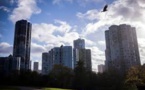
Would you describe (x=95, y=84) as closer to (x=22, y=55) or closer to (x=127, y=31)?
(x=127, y=31)

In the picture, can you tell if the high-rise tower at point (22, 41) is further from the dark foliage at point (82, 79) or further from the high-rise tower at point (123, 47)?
the dark foliage at point (82, 79)

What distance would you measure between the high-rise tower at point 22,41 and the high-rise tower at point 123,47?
71.4 metres

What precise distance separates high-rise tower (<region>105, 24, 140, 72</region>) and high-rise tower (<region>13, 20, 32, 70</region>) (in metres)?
71.4

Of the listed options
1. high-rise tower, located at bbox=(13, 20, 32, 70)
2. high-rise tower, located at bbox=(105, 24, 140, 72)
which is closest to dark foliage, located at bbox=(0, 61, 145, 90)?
high-rise tower, located at bbox=(105, 24, 140, 72)

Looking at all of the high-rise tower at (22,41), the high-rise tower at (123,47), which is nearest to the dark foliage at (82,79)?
the high-rise tower at (123,47)

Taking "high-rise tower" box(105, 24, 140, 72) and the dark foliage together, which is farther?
"high-rise tower" box(105, 24, 140, 72)

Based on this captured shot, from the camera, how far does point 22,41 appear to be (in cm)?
15850

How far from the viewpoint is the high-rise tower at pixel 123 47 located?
361 ft

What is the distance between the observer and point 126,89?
2470 inches

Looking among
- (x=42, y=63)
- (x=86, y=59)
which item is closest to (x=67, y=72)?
(x=86, y=59)

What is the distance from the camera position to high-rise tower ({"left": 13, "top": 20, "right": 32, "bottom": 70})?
506 feet

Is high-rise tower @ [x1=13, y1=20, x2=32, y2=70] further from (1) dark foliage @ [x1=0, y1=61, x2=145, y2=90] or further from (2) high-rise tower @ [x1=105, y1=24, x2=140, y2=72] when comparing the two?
(1) dark foliage @ [x1=0, y1=61, x2=145, y2=90]

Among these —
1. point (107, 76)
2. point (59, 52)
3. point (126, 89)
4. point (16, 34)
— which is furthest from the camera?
point (16, 34)

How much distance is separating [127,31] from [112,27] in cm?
912
